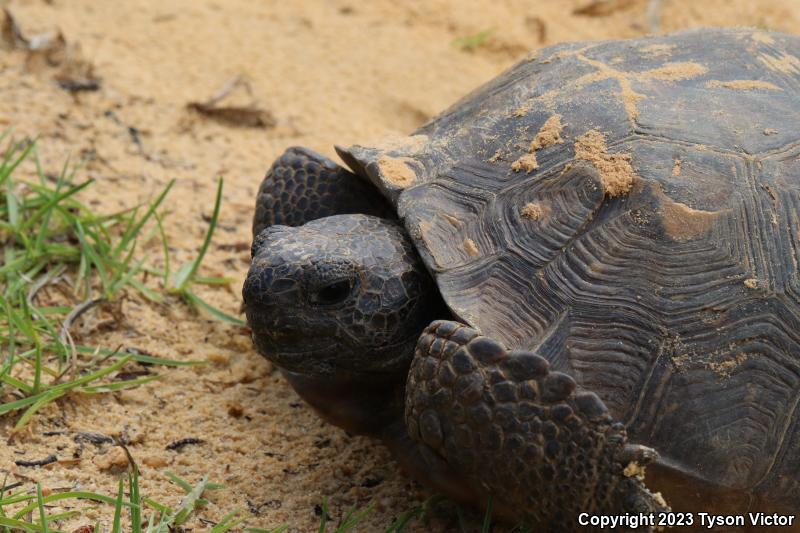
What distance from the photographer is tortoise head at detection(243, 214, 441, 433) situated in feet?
8.66

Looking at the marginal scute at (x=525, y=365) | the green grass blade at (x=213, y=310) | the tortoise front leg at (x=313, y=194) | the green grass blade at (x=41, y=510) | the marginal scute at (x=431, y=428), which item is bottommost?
the green grass blade at (x=213, y=310)

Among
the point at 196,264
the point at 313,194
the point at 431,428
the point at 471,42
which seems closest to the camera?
the point at 431,428

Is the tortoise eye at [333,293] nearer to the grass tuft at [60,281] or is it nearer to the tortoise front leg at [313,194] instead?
the tortoise front leg at [313,194]

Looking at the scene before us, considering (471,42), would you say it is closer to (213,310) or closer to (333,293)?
(213,310)

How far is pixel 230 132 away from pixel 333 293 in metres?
2.48

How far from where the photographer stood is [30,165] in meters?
4.18

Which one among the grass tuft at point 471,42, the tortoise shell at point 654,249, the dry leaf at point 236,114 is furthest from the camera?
the grass tuft at point 471,42

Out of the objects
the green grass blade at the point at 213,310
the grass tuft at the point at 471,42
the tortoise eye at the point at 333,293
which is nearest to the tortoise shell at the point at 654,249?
the tortoise eye at the point at 333,293

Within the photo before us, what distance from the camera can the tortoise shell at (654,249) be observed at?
8.03ft

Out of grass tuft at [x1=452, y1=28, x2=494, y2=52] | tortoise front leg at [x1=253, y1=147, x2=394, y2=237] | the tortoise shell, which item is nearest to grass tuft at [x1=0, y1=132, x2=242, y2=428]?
tortoise front leg at [x1=253, y1=147, x2=394, y2=237]

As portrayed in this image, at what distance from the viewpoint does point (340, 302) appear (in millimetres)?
2689

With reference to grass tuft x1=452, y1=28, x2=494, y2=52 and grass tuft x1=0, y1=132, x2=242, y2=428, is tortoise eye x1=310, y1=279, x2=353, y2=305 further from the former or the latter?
grass tuft x1=452, y1=28, x2=494, y2=52

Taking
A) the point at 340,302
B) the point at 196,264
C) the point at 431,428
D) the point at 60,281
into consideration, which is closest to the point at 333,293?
the point at 340,302

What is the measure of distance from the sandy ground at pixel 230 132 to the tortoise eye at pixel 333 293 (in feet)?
2.00
